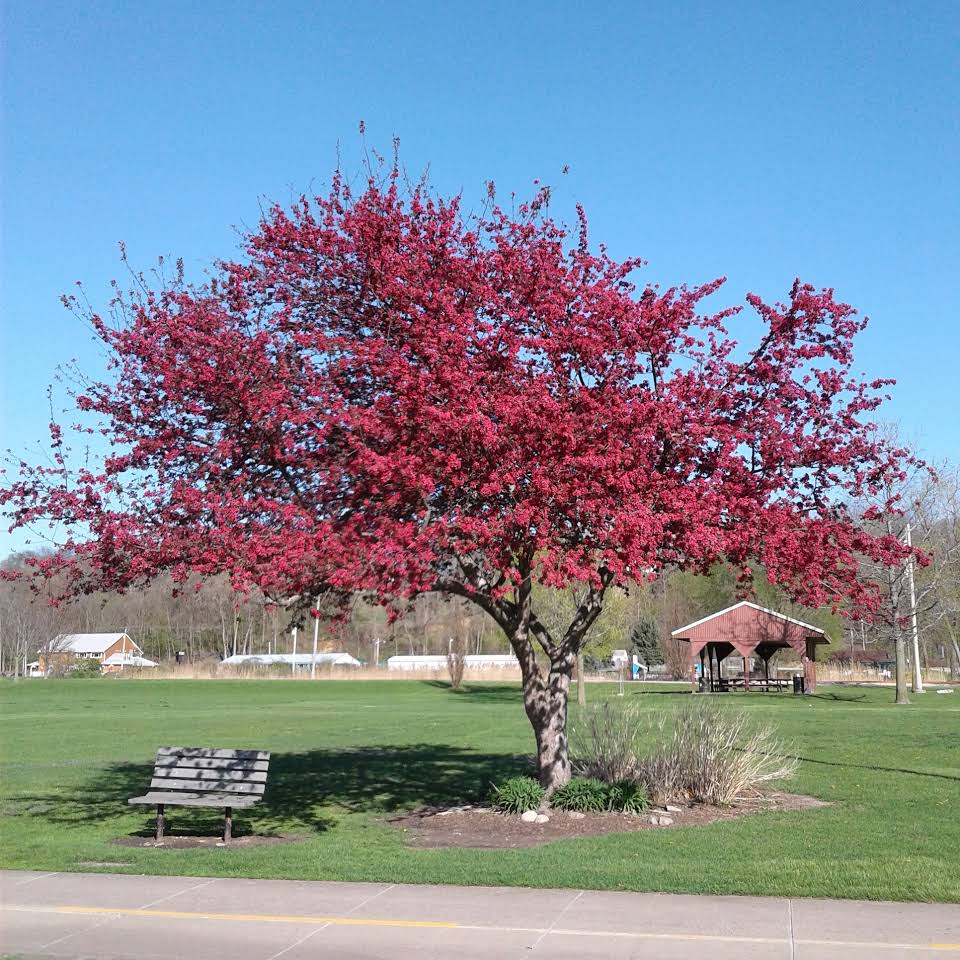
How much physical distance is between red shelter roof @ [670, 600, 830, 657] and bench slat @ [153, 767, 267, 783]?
139ft

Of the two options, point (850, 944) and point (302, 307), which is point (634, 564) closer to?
point (850, 944)

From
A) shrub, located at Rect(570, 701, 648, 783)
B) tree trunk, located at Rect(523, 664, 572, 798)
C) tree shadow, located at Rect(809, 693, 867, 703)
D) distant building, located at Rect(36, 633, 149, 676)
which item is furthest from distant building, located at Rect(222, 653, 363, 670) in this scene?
tree trunk, located at Rect(523, 664, 572, 798)

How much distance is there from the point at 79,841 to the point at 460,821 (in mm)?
4386

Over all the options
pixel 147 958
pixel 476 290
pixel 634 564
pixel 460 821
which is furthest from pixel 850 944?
pixel 476 290

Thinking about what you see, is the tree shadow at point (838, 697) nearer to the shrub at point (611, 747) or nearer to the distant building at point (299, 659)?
the shrub at point (611, 747)

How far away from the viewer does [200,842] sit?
12.1 metres

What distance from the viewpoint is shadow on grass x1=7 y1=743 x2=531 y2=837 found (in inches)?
550

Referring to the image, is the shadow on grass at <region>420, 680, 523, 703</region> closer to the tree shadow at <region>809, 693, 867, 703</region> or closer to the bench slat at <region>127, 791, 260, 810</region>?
the tree shadow at <region>809, 693, 867, 703</region>

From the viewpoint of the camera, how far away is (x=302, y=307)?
13289 mm

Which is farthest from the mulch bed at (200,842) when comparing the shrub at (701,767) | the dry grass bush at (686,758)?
the shrub at (701,767)

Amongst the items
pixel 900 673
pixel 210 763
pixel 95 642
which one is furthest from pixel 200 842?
pixel 95 642

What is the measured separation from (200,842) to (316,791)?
5.05 m

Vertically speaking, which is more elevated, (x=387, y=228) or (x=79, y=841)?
(x=387, y=228)

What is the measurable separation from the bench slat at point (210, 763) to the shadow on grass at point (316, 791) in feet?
3.07
